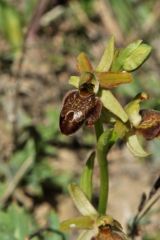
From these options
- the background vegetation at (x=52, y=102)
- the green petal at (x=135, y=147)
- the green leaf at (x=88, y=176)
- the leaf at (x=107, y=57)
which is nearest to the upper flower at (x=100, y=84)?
the leaf at (x=107, y=57)

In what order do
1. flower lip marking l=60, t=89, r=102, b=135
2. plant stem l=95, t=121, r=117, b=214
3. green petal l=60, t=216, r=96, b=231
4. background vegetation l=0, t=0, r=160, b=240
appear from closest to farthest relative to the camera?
flower lip marking l=60, t=89, r=102, b=135, plant stem l=95, t=121, r=117, b=214, green petal l=60, t=216, r=96, b=231, background vegetation l=0, t=0, r=160, b=240

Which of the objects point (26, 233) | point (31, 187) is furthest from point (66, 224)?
point (31, 187)

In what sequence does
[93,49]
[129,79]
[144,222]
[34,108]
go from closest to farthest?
[129,79] → [144,222] → [34,108] → [93,49]

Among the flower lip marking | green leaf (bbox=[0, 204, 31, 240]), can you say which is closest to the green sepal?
the flower lip marking

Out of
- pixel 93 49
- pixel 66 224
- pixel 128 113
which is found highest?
pixel 93 49

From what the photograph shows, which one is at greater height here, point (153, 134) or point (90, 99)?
point (90, 99)

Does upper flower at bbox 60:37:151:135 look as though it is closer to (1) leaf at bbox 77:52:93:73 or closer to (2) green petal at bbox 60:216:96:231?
(1) leaf at bbox 77:52:93:73

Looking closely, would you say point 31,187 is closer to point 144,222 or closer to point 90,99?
point 144,222
